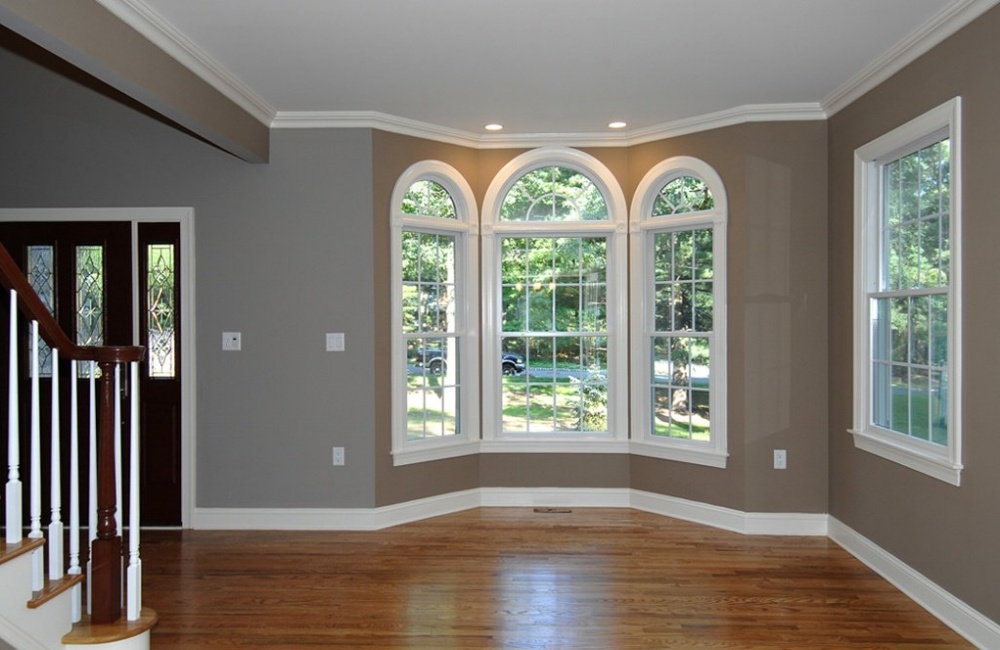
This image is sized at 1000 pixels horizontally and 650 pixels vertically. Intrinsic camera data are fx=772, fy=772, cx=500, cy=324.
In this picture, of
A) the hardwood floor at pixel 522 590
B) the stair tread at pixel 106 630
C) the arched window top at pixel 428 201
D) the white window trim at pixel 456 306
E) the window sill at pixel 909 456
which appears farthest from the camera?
the arched window top at pixel 428 201

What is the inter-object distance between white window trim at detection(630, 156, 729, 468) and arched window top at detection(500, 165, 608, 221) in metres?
0.32

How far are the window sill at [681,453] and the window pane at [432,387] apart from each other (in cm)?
132

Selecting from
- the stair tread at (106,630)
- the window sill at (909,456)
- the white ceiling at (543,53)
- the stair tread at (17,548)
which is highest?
the white ceiling at (543,53)

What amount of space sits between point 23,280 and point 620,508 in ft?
13.4

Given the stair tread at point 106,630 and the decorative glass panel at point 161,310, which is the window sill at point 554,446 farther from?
the stair tread at point 106,630

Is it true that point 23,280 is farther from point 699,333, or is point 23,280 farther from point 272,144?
point 699,333

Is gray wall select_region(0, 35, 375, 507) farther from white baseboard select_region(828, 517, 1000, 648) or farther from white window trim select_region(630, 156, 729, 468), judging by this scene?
white baseboard select_region(828, 517, 1000, 648)

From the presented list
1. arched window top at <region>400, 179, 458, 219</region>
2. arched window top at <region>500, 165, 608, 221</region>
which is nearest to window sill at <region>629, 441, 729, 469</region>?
arched window top at <region>500, 165, 608, 221</region>

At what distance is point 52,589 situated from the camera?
271cm

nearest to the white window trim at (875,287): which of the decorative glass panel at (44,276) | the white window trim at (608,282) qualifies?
the white window trim at (608,282)

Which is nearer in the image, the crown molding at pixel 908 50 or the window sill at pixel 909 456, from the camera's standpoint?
the crown molding at pixel 908 50

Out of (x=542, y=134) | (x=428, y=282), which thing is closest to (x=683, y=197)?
(x=542, y=134)

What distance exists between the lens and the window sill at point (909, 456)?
3436 millimetres

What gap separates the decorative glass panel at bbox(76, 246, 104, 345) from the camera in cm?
503
